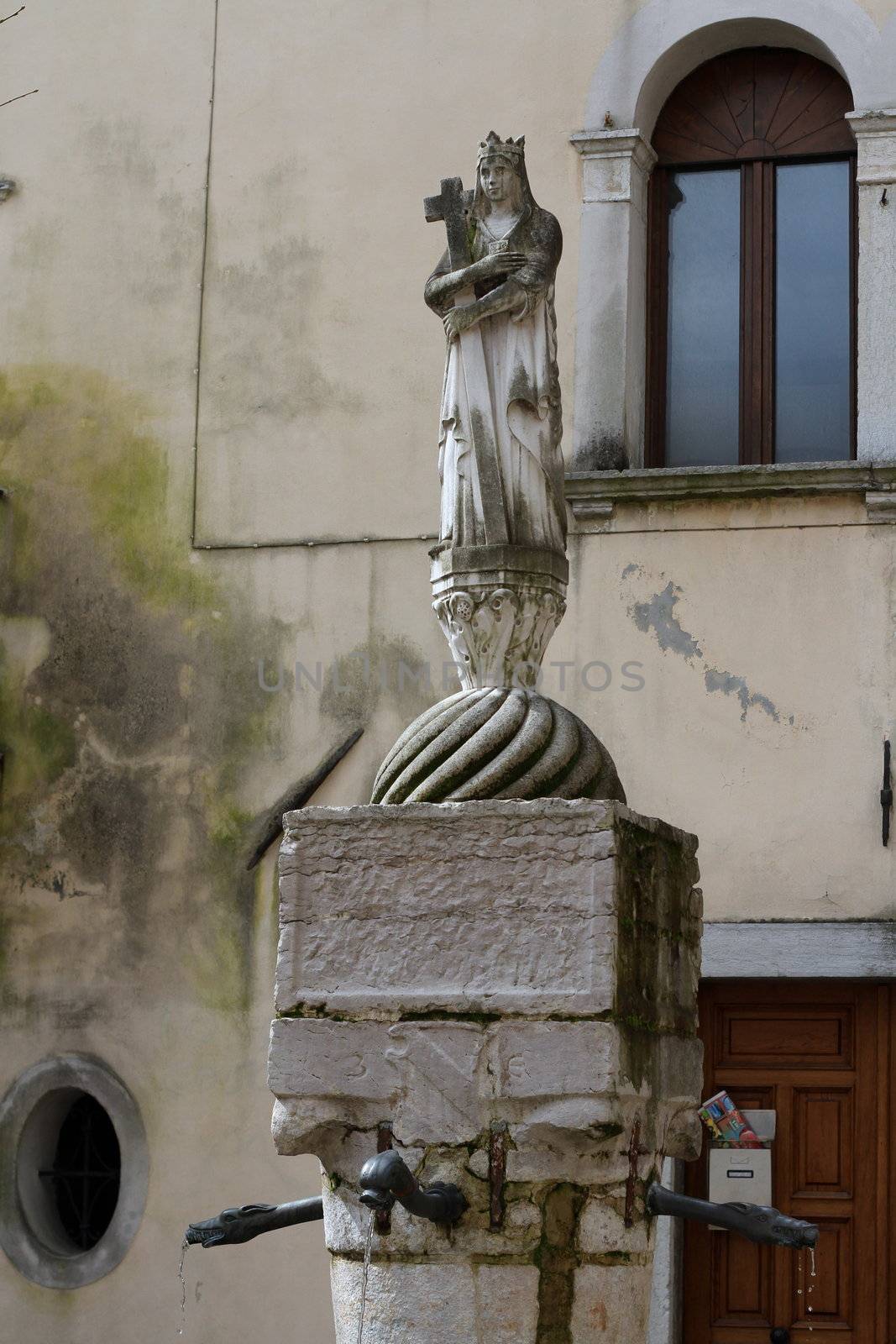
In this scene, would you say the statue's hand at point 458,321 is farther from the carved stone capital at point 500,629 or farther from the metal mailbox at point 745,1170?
the metal mailbox at point 745,1170

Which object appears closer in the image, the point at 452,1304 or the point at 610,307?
the point at 452,1304

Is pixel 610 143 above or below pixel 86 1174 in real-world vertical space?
above

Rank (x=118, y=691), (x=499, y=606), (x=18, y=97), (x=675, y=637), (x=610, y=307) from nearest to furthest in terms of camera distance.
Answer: (x=499, y=606), (x=675, y=637), (x=610, y=307), (x=118, y=691), (x=18, y=97)

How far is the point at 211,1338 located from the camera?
8594 mm

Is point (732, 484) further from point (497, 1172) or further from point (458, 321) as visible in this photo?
point (497, 1172)

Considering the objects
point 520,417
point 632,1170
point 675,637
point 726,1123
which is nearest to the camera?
point 632,1170

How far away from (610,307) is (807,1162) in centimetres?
350

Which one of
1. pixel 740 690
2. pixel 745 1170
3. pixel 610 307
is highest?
pixel 610 307

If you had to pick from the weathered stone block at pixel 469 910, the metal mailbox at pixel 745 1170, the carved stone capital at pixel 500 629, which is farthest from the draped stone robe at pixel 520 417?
the metal mailbox at pixel 745 1170

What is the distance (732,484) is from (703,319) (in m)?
1.03

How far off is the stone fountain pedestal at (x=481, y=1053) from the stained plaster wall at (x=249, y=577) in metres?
3.67

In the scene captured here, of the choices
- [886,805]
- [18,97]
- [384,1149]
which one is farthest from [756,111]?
[384,1149]

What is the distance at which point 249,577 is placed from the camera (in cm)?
920

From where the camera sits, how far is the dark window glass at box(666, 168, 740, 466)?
9.09 metres
